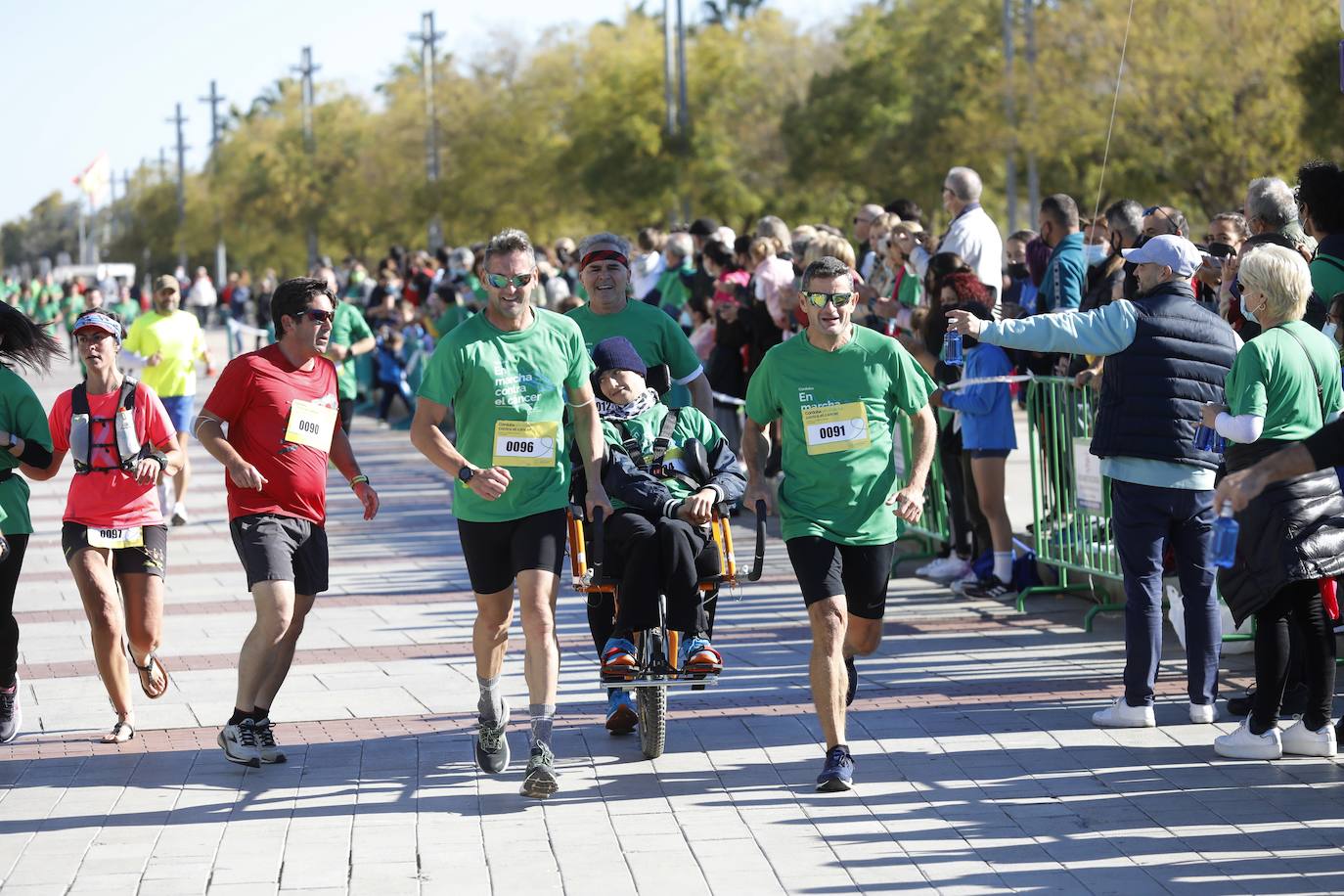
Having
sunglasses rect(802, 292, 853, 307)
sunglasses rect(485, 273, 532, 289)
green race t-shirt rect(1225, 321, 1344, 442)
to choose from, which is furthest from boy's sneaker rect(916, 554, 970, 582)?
sunglasses rect(485, 273, 532, 289)

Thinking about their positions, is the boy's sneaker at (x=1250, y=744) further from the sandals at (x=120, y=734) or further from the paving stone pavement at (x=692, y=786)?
the sandals at (x=120, y=734)

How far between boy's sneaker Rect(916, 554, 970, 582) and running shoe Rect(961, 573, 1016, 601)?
48cm

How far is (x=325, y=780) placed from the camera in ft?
23.0

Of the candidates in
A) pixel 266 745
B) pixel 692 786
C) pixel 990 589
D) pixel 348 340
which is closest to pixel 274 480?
pixel 266 745

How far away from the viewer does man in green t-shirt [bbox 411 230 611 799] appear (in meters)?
6.73

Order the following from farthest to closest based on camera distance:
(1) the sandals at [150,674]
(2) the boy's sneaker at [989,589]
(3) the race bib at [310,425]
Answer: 1. (2) the boy's sneaker at [989,589]
2. (1) the sandals at [150,674]
3. (3) the race bib at [310,425]

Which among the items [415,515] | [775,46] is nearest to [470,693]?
[415,515]

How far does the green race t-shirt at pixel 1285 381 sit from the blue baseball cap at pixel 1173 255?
0.62m

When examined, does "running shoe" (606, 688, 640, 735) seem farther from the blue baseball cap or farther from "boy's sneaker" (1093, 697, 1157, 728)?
the blue baseball cap

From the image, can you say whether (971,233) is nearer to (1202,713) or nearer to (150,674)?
(1202,713)

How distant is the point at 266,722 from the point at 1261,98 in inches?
1244

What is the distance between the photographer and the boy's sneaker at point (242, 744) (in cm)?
714

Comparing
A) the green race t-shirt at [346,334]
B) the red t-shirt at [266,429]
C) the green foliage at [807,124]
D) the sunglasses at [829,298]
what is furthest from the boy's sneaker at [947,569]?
the green foliage at [807,124]

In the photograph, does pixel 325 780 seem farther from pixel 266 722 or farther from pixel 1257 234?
pixel 1257 234
